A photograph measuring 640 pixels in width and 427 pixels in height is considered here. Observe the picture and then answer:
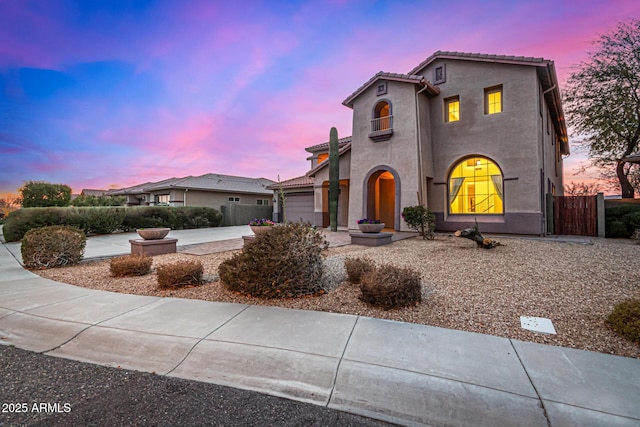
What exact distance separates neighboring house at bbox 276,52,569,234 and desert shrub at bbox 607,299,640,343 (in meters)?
9.41

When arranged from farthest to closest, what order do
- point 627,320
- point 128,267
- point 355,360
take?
point 128,267
point 627,320
point 355,360

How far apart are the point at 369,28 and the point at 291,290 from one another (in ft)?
37.8

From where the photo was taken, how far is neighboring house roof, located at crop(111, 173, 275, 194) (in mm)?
23984

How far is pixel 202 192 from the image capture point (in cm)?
2503

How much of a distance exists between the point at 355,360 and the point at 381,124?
13476 millimetres

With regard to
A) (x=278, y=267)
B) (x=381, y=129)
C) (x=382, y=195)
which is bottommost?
(x=278, y=267)

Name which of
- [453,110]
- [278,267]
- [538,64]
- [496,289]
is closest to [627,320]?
[496,289]

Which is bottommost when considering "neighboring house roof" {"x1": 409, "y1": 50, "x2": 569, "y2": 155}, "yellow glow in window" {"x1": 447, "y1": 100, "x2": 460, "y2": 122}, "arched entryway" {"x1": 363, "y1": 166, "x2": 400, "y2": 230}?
"arched entryway" {"x1": 363, "y1": 166, "x2": 400, "y2": 230}

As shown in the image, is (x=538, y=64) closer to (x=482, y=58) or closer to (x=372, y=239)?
(x=482, y=58)

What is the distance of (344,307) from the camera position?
432cm

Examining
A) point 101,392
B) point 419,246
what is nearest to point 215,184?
point 419,246

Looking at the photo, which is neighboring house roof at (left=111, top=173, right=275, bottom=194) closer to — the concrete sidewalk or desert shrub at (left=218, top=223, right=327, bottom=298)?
desert shrub at (left=218, top=223, right=327, bottom=298)

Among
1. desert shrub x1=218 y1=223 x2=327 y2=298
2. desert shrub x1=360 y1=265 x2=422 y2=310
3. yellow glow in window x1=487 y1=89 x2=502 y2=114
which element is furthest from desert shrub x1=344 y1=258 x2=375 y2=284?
yellow glow in window x1=487 y1=89 x2=502 y2=114

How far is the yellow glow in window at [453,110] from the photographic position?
1362cm
